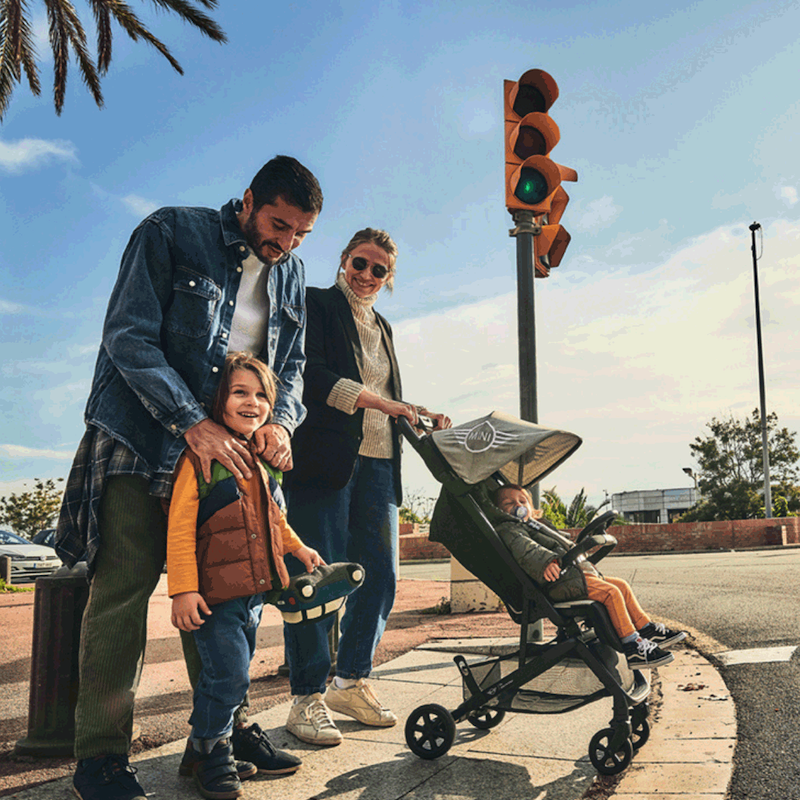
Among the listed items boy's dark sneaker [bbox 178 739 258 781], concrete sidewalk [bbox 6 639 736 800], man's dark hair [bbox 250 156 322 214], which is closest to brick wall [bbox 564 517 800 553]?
concrete sidewalk [bbox 6 639 736 800]

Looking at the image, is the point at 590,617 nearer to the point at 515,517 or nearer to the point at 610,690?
the point at 610,690

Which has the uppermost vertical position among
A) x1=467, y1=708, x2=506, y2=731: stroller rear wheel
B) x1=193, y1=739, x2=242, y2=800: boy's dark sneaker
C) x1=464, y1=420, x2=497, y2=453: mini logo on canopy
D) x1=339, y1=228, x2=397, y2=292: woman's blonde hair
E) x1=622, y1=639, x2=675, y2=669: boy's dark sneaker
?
x1=339, y1=228, x2=397, y2=292: woman's blonde hair

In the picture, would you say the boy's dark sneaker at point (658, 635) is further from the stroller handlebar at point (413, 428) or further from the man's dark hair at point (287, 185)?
the man's dark hair at point (287, 185)

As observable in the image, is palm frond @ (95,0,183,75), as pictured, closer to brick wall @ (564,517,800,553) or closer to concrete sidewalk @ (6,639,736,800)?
concrete sidewalk @ (6,639,736,800)

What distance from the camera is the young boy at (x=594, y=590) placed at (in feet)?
9.61

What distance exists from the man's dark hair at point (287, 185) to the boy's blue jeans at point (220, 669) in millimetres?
1351

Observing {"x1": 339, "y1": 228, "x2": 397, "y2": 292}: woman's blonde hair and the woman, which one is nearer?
the woman

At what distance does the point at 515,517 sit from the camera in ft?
10.6

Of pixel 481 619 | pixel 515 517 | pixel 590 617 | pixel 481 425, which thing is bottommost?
pixel 481 619

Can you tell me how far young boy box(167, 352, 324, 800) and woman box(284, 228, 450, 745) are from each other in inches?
27.6

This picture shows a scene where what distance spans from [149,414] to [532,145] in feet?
10.9

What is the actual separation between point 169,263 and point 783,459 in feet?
123

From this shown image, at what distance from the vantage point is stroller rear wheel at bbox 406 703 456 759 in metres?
2.90

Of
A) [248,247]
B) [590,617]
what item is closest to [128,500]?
[248,247]
